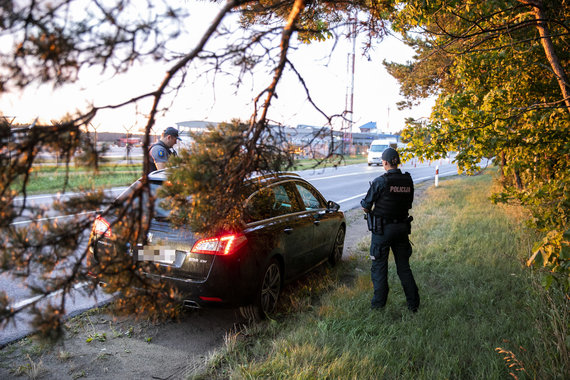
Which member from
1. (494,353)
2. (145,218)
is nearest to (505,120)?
(494,353)

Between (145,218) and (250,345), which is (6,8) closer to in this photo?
(145,218)

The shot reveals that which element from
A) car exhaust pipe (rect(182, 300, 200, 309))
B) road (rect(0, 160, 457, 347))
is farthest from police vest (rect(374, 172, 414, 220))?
car exhaust pipe (rect(182, 300, 200, 309))

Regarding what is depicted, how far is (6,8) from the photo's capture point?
1789 mm

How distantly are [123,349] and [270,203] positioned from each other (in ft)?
6.38

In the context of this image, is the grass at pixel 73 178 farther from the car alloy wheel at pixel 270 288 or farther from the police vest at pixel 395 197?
the police vest at pixel 395 197

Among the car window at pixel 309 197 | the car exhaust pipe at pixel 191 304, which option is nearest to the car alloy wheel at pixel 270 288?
the car exhaust pipe at pixel 191 304

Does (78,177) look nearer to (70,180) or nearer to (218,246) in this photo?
(70,180)

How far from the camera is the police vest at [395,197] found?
4.38m

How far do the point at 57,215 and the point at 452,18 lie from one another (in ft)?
23.8

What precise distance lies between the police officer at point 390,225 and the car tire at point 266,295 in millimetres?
1079

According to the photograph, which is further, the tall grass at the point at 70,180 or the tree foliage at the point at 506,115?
the tree foliage at the point at 506,115

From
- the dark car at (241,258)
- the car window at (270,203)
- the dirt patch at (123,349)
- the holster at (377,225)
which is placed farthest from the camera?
the holster at (377,225)

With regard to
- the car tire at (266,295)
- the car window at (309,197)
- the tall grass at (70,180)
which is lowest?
the car tire at (266,295)

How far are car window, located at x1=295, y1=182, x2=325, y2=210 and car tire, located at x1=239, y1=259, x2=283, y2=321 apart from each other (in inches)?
50.7
